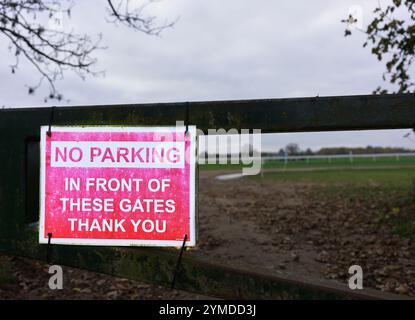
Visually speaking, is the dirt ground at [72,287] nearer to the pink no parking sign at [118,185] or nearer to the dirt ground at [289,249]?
the dirt ground at [289,249]

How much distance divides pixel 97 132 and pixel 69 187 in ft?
0.88

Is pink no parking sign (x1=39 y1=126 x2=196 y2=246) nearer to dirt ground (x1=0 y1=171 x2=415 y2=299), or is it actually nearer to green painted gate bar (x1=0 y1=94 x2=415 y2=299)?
green painted gate bar (x1=0 y1=94 x2=415 y2=299)

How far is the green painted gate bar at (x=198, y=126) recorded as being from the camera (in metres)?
1.68

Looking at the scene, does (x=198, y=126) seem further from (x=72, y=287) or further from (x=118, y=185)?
(x=72, y=287)

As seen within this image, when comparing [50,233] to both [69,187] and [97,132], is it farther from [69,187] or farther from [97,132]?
[97,132]

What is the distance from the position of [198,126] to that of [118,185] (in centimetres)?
42

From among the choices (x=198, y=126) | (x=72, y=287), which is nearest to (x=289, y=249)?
(x=72, y=287)

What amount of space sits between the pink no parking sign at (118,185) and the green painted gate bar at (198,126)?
0.06 m

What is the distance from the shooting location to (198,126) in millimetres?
1725

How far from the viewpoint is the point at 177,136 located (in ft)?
5.59

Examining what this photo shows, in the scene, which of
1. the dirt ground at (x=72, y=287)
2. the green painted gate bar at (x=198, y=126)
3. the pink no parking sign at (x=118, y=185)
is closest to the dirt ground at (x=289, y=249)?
the dirt ground at (x=72, y=287)

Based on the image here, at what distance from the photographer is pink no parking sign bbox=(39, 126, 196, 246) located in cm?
169
